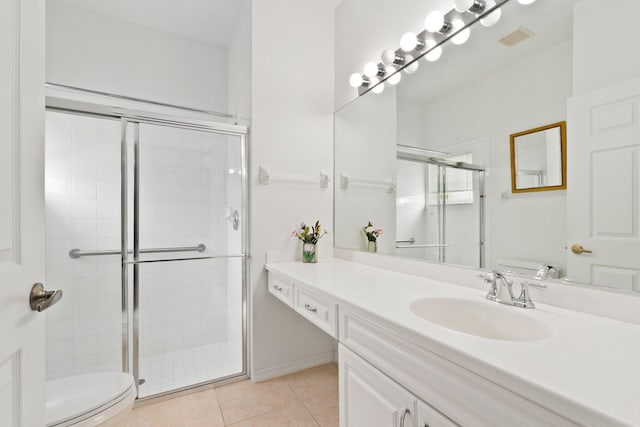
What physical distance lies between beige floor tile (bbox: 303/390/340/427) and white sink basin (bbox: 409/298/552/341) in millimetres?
896

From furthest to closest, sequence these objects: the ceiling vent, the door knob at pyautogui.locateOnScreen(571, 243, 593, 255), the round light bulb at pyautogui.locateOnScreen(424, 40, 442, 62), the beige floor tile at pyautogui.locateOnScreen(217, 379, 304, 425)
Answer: the beige floor tile at pyautogui.locateOnScreen(217, 379, 304, 425) → the round light bulb at pyautogui.locateOnScreen(424, 40, 442, 62) → the ceiling vent → the door knob at pyautogui.locateOnScreen(571, 243, 593, 255)

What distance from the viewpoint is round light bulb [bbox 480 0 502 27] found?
1.25 meters

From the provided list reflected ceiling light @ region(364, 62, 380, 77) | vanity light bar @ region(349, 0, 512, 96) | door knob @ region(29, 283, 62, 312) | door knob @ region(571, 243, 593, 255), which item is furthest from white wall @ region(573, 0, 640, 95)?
door knob @ region(29, 283, 62, 312)

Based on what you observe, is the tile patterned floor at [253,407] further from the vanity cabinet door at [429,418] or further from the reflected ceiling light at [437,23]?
the reflected ceiling light at [437,23]

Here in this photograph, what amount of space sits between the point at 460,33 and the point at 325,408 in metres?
2.09

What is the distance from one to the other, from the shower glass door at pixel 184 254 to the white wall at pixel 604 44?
1.74 meters

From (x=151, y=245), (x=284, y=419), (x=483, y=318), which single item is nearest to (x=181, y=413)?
(x=284, y=419)

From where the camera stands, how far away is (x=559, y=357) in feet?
2.16

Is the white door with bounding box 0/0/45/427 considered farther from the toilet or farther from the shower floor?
the shower floor

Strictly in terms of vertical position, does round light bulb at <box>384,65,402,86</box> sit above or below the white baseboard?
above

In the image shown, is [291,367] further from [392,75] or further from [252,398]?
[392,75]

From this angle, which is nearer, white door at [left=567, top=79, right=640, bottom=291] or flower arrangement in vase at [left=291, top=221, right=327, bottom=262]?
white door at [left=567, top=79, right=640, bottom=291]

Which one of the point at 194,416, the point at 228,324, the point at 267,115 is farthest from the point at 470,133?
the point at 194,416

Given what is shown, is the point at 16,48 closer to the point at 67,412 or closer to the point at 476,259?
the point at 67,412
